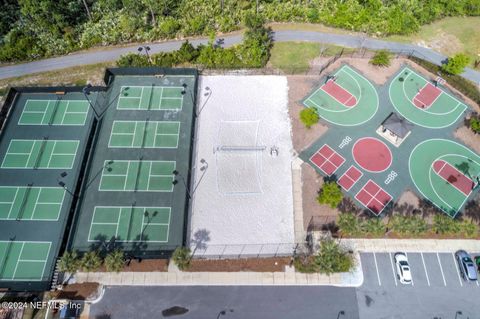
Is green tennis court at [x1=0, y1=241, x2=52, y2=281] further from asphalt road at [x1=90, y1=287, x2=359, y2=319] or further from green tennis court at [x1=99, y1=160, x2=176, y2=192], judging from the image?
green tennis court at [x1=99, y1=160, x2=176, y2=192]

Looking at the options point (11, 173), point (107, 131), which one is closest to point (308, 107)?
point (107, 131)

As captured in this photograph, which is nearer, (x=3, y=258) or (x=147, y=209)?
(x=3, y=258)

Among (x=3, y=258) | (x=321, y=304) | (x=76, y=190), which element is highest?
(x=76, y=190)

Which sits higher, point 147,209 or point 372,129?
point 372,129

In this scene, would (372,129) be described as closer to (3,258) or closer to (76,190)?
(76,190)

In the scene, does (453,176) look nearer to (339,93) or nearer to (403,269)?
(403,269)

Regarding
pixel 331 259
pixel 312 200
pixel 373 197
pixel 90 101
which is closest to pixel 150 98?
pixel 90 101

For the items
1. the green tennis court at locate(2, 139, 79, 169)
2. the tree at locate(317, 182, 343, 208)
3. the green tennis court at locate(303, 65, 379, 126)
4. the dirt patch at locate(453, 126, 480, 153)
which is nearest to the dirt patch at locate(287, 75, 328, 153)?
the green tennis court at locate(303, 65, 379, 126)

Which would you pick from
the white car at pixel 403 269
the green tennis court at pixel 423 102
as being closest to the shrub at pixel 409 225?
the white car at pixel 403 269

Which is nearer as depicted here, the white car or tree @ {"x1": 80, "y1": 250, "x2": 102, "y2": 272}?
tree @ {"x1": 80, "y1": 250, "x2": 102, "y2": 272}
